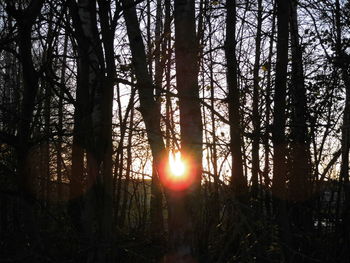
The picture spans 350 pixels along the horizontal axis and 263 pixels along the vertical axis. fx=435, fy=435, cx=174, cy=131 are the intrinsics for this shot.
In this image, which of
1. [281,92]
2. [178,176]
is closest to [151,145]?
[178,176]

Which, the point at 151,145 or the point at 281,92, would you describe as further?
the point at 281,92

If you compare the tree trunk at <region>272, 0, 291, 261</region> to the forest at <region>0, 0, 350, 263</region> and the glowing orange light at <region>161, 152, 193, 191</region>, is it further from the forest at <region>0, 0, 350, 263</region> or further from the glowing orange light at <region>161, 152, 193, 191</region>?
the glowing orange light at <region>161, 152, 193, 191</region>

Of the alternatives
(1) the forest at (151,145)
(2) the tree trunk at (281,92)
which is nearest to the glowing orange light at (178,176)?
(1) the forest at (151,145)

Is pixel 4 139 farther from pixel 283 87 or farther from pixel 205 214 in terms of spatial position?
pixel 205 214

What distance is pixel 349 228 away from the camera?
16.8 ft

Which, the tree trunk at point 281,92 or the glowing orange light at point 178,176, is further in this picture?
the tree trunk at point 281,92

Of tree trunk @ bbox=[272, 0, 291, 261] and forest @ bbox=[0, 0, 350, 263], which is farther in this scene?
tree trunk @ bbox=[272, 0, 291, 261]

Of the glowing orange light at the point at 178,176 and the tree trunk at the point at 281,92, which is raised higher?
the tree trunk at the point at 281,92

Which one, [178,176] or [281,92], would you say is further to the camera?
[281,92]

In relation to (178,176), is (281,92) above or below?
above

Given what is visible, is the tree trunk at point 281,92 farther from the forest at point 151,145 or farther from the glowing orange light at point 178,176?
the glowing orange light at point 178,176

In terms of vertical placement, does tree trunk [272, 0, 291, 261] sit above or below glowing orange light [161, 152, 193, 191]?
above

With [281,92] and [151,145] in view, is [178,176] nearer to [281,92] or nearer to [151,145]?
[151,145]

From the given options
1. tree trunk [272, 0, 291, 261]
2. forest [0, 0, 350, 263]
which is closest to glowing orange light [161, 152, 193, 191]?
forest [0, 0, 350, 263]
